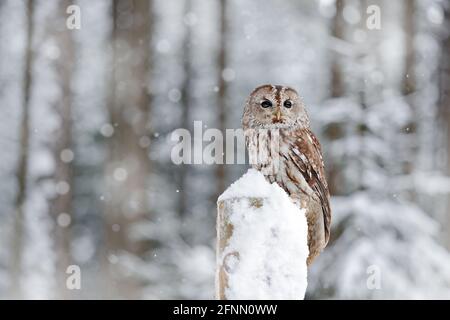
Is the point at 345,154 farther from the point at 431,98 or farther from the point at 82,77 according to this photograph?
the point at 82,77

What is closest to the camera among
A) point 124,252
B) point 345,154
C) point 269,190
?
point 269,190

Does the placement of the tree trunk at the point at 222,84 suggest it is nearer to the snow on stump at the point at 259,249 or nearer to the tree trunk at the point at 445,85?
the tree trunk at the point at 445,85

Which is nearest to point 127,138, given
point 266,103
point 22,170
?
point 22,170

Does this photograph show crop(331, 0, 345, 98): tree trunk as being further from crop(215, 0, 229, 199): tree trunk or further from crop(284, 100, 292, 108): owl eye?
crop(284, 100, 292, 108): owl eye

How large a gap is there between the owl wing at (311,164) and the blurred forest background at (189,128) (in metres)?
2.63

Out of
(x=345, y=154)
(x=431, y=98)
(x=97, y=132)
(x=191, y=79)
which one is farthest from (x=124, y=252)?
(x=431, y=98)

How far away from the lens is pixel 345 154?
18.8 ft

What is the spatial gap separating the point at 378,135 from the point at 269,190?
446 centimetres

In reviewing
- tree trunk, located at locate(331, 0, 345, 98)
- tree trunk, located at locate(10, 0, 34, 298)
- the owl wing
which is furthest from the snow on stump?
tree trunk, located at locate(10, 0, 34, 298)

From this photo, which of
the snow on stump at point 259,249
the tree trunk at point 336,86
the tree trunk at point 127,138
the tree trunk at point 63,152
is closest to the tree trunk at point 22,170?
the tree trunk at point 63,152

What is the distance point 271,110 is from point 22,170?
14.4 ft

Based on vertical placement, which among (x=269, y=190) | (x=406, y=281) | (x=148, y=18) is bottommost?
(x=406, y=281)

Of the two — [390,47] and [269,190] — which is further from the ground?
[390,47]

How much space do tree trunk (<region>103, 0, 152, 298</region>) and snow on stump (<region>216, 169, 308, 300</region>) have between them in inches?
183
